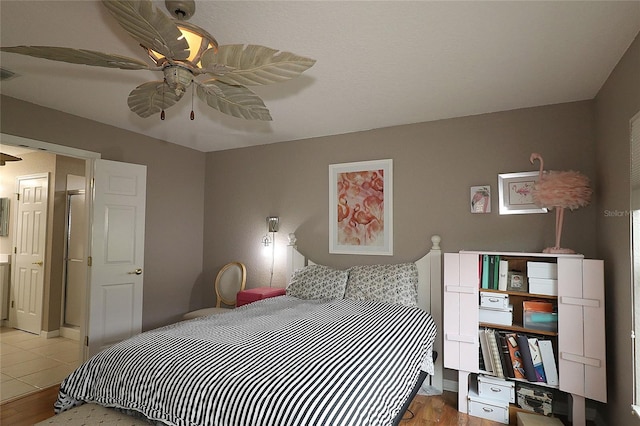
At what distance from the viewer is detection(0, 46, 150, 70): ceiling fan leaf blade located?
4.75 feet

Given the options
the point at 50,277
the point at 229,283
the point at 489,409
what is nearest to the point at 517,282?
the point at 489,409

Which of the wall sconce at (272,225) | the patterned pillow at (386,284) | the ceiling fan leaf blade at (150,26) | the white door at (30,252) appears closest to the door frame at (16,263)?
the white door at (30,252)

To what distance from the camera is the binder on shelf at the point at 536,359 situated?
255cm

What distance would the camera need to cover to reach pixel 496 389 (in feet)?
8.86

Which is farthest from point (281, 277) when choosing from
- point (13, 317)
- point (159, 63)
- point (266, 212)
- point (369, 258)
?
point (13, 317)

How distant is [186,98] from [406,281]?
2.44 metres

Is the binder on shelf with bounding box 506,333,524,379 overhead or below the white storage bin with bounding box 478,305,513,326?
below

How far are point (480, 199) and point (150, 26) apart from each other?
2.84 metres

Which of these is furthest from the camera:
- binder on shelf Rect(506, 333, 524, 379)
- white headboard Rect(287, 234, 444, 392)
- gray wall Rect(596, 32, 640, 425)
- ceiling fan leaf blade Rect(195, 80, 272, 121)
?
white headboard Rect(287, 234, 444, 392)

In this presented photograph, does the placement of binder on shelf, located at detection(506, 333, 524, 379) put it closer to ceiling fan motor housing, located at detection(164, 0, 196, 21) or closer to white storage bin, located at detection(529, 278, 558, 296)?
white storage bin, located at detection(529, 278, 558, 296)

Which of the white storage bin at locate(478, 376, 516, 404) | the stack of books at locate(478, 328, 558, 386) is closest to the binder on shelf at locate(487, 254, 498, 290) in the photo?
the stack of books at locate(478, 328, 558, 386)

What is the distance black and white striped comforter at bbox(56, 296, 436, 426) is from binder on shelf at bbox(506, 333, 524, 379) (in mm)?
774

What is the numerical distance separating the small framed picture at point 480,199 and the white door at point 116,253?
3.39 m

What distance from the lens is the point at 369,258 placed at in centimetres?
367
